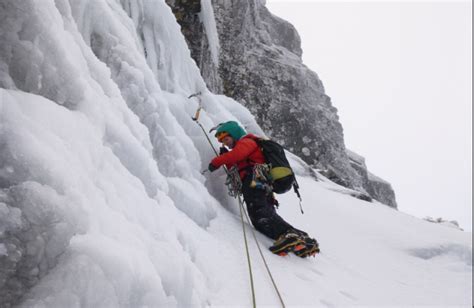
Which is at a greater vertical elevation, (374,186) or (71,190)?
(71,190)

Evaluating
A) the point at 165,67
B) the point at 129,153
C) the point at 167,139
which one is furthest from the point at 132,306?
the point at 165,67

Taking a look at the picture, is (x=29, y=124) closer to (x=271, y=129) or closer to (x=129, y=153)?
(x=129, y=153)

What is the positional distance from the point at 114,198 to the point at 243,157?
2890 mm

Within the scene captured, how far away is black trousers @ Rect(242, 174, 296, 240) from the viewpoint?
439 centimetres

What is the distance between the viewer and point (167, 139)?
3.83 metres

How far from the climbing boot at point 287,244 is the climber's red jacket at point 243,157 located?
103cm

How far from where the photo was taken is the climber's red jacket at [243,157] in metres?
4.57

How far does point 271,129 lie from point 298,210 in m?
9.76

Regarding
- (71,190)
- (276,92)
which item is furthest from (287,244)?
(276,92)

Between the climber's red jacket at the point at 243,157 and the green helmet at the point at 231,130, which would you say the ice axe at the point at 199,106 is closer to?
the green helmet at the point at 231,130

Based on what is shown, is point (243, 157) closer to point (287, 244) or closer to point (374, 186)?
point (287, 244)

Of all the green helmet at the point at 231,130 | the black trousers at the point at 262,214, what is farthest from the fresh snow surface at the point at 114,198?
the green helmet at the point at 231,130

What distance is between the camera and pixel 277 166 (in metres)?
4.69

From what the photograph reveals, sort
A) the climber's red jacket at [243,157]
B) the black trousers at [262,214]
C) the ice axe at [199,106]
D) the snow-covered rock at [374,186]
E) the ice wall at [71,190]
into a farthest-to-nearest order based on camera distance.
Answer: the snow-covered rock at [374,186] < the ice axe at [199,106] < the climber's red jacket at [243,157] < the black trousers at [262,214] < the ice wall at [71,190]
